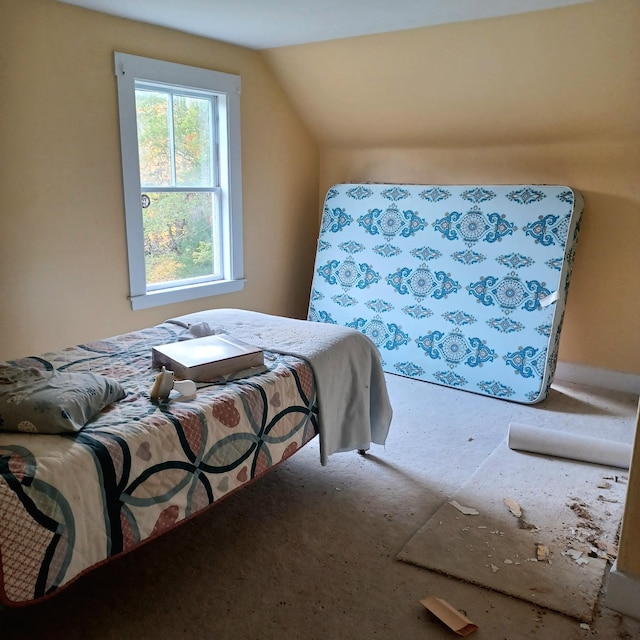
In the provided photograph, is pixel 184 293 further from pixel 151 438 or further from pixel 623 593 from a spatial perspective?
pixel 623 593

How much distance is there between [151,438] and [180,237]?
2.29 m

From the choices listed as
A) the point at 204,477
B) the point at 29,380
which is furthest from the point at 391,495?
the point at 29,380

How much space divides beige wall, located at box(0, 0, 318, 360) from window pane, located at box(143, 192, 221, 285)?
24cm

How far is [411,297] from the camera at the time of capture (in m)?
4.07

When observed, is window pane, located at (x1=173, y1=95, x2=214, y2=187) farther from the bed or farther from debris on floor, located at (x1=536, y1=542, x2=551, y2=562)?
debris on floor, located at (x1=536, y1=542, x2=551, y2=562)

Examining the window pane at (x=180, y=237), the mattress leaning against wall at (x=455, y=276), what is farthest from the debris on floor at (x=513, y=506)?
the window pane at (x=180, y=237)

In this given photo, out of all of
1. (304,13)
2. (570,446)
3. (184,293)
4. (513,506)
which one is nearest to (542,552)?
(513,506)

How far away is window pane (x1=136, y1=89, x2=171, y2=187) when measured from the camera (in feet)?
11.4

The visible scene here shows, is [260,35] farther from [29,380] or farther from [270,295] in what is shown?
[29,380]

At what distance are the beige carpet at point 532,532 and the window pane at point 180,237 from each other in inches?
88.8

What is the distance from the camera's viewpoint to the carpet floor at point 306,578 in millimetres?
1830

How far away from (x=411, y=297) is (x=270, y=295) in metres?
1.13

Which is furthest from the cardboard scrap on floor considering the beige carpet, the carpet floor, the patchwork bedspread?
the patchwork bedspread

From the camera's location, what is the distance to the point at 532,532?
232 cm
